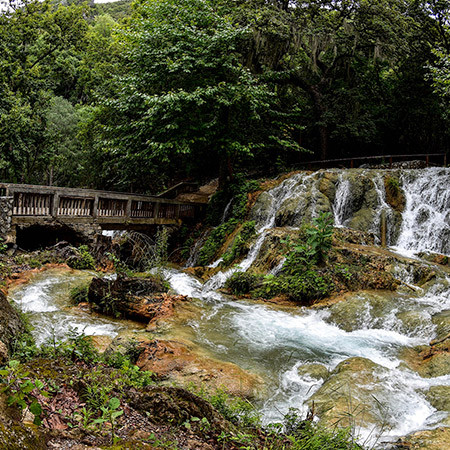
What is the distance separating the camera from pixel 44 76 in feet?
74.6

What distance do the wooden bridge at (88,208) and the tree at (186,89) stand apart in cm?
246

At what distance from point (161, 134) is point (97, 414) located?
48.0 feet

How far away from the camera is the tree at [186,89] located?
1538cm

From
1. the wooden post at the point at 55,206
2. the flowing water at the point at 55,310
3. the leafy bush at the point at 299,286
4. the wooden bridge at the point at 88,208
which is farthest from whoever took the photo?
the wooden post at the point at 55,206

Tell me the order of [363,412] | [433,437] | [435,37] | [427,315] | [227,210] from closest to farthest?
[433,437]
[363,412]
[427,315]
[227,210]
[435,37]

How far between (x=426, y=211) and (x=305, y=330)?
29.2ft

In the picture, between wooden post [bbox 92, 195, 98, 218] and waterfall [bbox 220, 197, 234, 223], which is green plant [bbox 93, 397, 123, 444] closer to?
wooden post [bbox 92, 195, 98, 218]

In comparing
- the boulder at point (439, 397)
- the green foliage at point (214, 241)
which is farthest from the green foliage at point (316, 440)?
the green foliage at point (214, 241)

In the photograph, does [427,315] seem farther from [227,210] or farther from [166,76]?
[166,76]

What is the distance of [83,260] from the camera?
44.1ft

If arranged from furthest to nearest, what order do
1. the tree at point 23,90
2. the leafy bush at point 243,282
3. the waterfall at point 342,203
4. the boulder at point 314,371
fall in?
the tree at point 23,90 < the waterfall at point 342,203 < the leafy bush at point 243,282 < the boulder at point 314,371

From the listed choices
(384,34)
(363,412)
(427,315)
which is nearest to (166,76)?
(384,34)

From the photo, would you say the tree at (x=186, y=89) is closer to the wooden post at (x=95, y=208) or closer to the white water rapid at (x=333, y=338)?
the wooden post at (x=95, y=208)

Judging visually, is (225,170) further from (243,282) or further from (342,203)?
(243,282)
